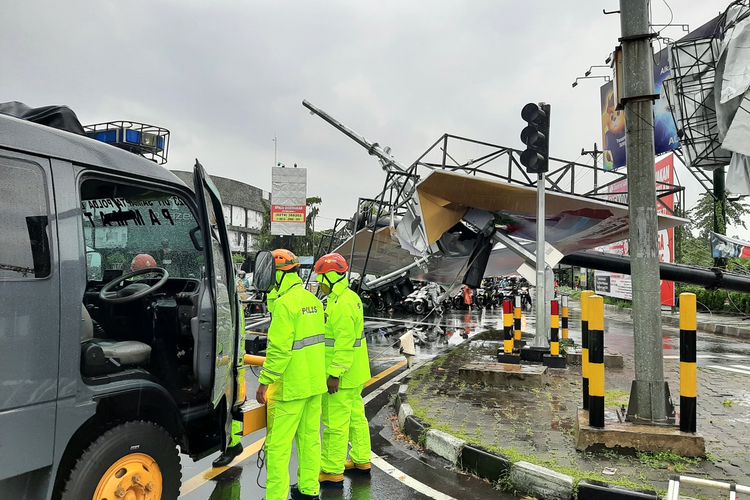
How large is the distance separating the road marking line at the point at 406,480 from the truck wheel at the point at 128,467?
175 cm

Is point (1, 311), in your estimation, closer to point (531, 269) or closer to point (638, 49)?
point (638, 49)

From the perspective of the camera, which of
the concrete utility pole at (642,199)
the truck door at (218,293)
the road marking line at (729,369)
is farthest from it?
the road marking line at (729,369)

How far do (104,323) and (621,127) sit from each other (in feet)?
70.3

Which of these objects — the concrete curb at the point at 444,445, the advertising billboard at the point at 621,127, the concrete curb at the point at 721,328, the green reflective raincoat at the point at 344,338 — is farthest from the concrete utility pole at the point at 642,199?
the advertising billboard at the point at 621,127

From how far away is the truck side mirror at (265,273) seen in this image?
3529mm

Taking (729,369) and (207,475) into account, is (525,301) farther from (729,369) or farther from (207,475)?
(207,475)

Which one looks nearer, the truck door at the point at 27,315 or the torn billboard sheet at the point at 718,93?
the truck door at the point at 27,315

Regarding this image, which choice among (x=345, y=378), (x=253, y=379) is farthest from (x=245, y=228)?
(x=345, y=378)

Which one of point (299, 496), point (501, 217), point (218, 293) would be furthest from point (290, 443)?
point (501, 217)

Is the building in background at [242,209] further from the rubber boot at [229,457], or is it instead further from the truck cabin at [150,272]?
the truck cabin at [150,272]

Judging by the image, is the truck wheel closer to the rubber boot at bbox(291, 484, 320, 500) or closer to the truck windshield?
the rubber boot at bbox(291, 484, 320, 500)

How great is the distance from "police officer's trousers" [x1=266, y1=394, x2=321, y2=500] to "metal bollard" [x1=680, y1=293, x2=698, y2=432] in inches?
115

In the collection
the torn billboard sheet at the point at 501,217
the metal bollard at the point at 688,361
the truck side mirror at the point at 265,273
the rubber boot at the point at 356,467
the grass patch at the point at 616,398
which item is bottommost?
the rubber boot at the point at 356,467

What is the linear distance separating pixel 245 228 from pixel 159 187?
37955 mm
